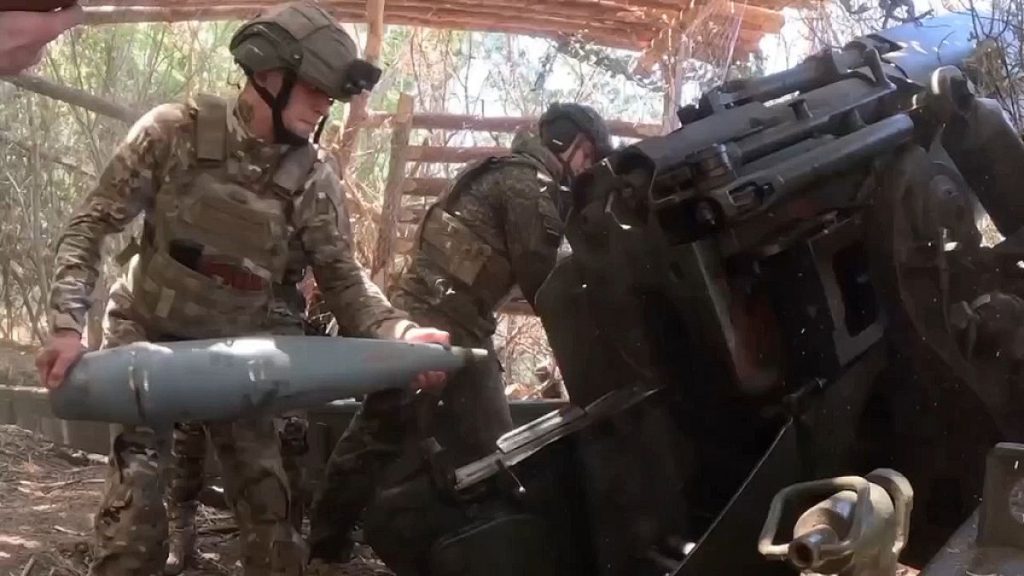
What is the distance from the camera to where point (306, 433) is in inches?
164

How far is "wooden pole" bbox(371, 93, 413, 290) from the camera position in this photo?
657cm

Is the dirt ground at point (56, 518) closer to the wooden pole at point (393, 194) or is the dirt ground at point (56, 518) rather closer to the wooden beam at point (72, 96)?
the wooden beam at point (72, 96)

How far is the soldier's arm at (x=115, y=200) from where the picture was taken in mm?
2941

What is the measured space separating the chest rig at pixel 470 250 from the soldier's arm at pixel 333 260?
746mm

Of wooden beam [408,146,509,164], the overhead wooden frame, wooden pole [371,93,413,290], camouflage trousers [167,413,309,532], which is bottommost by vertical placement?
camouflage trousers [167,413,309,532]

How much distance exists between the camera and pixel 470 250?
4.04 metres

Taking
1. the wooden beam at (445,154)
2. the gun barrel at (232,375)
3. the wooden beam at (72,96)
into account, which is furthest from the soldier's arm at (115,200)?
the wooden beam at (445,154)

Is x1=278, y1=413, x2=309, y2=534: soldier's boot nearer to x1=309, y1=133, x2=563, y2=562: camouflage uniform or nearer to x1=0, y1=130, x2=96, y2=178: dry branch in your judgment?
x1=309, y1=133, x2=563, y2=562: camouflage uniform

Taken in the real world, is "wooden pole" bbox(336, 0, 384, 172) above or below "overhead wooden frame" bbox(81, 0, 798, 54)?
below

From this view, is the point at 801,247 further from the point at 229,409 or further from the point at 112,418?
the point at 112,418

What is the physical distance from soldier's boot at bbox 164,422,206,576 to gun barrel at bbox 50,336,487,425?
3.84 feet

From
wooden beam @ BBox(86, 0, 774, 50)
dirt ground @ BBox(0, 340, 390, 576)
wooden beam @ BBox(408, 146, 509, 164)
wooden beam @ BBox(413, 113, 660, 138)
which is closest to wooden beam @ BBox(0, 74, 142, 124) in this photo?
wooden beam @ BBox(86, 0, 774, 50)

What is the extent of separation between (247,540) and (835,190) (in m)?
1.83

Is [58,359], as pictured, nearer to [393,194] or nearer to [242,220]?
[242,220]
